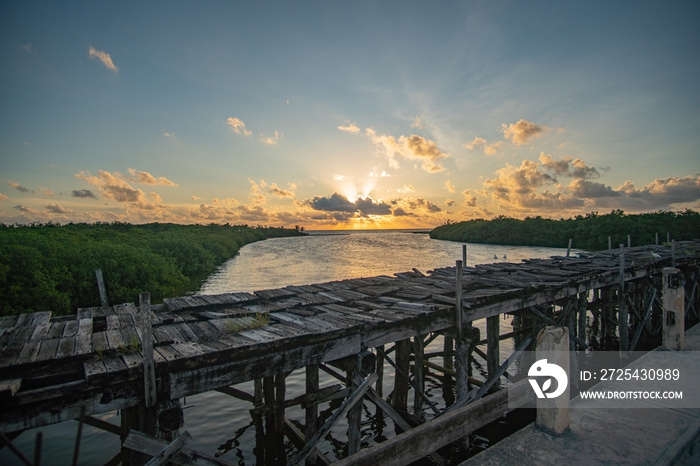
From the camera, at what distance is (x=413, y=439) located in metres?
4.16

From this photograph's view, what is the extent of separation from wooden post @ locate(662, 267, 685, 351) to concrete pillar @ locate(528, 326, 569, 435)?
5.97 meters

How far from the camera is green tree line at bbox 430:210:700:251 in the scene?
219 feet

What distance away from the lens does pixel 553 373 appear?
5230mm

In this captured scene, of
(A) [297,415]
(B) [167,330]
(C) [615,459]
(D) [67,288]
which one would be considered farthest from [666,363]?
(D) [67,288]

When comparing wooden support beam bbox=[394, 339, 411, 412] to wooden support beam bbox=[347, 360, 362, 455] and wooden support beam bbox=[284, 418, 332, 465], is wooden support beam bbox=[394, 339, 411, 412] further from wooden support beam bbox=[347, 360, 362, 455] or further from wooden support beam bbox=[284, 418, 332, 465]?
wooden support beam bbox=[284, 418, 332, 465]

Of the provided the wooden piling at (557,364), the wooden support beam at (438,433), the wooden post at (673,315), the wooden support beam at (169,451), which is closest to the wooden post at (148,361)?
the wooden support beam at (169,451)

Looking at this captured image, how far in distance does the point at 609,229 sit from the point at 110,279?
85168mm

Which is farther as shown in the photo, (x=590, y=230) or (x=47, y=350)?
(x=590, y=230)

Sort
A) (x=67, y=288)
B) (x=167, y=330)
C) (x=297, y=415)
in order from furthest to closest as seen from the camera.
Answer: (x=67, y=288)
(x=297, y=415)
(x=167, y=330)

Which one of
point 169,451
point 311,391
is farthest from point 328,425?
point 169,451

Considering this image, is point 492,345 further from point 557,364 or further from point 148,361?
point 148,361

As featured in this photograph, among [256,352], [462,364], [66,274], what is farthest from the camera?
[66,274]

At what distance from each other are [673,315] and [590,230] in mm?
80811

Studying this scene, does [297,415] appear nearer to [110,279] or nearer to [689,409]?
[689,409]
